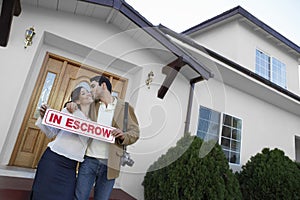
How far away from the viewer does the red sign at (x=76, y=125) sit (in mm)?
940

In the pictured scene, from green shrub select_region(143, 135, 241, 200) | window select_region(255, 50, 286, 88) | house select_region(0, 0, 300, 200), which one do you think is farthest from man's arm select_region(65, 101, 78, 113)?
window select_region(255, 50, 286, 88)

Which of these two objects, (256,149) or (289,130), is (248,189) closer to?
(256,149)

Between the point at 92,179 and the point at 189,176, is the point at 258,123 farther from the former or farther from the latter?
the point at 92,179

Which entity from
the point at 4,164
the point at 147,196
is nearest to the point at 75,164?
the point at 147,196

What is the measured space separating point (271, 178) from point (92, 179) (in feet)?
10.8

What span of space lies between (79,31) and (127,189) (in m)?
2.52

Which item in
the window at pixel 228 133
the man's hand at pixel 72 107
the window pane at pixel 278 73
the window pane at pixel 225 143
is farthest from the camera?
the window pane at pixel 278 73

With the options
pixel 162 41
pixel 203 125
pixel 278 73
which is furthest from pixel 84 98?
pixel 278 73

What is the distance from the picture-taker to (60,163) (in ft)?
3.77

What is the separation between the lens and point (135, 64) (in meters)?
3.09

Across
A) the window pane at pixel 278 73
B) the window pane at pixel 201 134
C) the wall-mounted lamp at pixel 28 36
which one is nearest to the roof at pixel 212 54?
the window pane at pixel 201 134

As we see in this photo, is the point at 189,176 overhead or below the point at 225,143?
below

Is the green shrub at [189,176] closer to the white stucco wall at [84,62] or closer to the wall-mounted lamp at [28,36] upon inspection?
the white stucco wall at [84,62]

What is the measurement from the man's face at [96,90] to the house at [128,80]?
334mm
